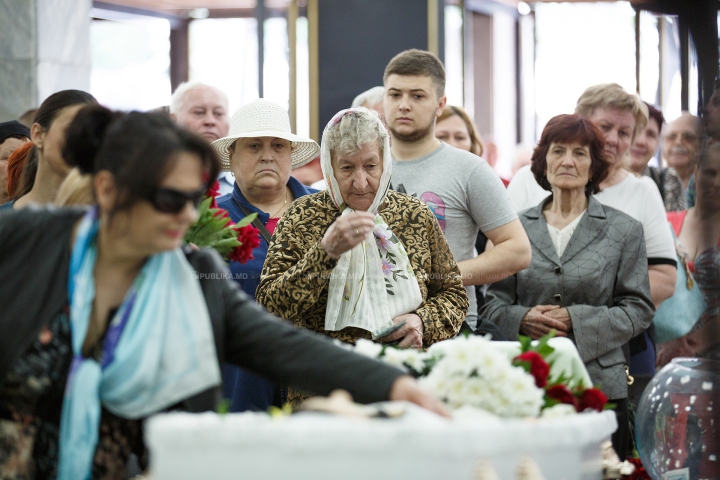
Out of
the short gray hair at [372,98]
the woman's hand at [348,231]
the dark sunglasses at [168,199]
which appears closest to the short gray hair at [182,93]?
the short gray hair at [372,98]

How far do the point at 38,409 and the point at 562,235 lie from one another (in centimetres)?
254

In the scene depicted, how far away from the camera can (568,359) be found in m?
2.38

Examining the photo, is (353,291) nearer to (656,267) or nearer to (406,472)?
(406,472)

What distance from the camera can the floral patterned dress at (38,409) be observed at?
6.49ft

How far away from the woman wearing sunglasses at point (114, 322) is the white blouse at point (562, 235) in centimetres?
204

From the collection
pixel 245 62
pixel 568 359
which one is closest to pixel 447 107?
pixel 568 359

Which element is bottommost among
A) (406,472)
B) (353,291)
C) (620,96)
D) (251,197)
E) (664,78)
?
(406,472)

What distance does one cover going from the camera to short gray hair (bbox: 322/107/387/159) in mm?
3057

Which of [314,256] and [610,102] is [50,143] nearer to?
[314,256]

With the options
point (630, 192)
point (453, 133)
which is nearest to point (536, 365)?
A: point (630, 192)

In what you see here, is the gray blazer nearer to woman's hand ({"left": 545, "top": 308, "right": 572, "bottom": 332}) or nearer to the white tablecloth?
woman's hand ({"left": 545, "top": 308, "right": 572, "bottom": 332})

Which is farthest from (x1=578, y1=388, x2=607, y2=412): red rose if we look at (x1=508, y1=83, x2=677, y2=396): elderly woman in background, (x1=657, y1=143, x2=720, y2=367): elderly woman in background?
(x1=508, y1=83, x2=677, y2=396): elderly woman in background

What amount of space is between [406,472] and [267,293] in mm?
1321

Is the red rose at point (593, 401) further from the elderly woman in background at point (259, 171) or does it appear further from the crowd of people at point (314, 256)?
the elderly woman in background at point (259, 171)
